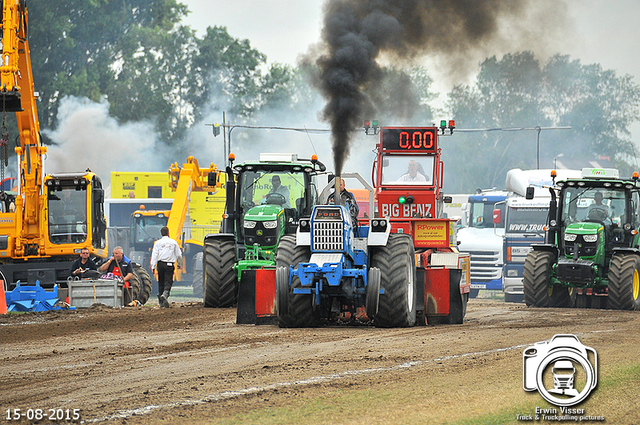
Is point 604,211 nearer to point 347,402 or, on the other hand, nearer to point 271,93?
point 347,402

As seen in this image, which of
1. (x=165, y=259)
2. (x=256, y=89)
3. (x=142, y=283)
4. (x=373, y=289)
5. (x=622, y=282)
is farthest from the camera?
(x=256, y=89)

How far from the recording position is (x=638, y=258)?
18.0 meters

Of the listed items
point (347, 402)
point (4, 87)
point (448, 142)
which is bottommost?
point (347, 402)

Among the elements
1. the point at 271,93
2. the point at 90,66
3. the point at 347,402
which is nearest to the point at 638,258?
the point at 347,402

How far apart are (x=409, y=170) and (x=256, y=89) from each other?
142ft

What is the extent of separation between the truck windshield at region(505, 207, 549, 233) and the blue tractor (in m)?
13.7

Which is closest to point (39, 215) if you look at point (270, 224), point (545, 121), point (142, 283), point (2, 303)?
point (142, 283)

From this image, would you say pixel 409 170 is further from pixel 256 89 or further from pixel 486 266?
pixel 256 89

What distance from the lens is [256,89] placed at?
6225 cm

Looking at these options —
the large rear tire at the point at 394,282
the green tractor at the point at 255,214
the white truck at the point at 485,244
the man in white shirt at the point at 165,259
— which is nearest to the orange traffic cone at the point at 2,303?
Answer: the man in white shirt at the point at 165,259

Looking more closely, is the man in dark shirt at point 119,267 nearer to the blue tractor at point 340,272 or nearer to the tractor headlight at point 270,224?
the tractor headlight at point 270,224

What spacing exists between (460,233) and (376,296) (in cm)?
1658

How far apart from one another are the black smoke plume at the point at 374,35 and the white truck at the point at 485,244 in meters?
8.00

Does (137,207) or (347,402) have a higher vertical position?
(137,207)
